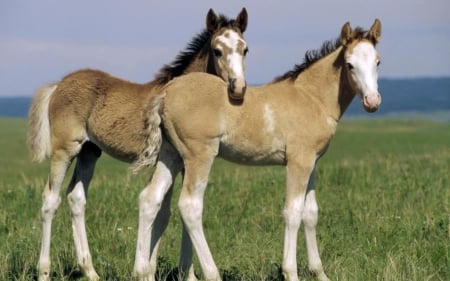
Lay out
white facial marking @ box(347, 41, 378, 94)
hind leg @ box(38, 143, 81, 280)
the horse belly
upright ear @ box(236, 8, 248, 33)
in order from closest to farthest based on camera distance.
Result: 1. white facial marking @ box(347, 41, 378, 94)
2. the horse belly
3. hind leg @ box(38, 143, 81, 280)
4. upright ear @ box(236, 8, 248, 33)

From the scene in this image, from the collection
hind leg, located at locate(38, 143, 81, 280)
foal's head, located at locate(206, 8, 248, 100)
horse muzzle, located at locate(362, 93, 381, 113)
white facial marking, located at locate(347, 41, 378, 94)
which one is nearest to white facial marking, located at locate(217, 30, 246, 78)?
foal's head, located at locate(206, 8, 248, 100)

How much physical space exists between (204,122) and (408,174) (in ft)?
23.1

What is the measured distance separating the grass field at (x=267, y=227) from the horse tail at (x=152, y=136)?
102 cm

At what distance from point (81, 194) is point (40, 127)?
785 millimetres

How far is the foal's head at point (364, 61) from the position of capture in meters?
6.59

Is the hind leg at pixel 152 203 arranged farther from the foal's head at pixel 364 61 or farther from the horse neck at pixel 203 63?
the foal's head at pixel 364 61

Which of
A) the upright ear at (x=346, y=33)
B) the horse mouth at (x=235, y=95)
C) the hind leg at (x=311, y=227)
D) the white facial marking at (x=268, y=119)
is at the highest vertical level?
the upright ear at (x=346, y=33)

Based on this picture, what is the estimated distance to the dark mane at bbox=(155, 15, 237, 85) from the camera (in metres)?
8.33

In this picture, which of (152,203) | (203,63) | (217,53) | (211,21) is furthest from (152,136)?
(211,21)

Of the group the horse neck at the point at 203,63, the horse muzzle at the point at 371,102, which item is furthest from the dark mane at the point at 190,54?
the horse muzzle at the point at 371,102

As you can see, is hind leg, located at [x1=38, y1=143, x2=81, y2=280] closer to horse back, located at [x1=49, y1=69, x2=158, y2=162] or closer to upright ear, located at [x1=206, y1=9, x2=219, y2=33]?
horse back, located at [x1=49, y1=69, x2=158, y2=162]

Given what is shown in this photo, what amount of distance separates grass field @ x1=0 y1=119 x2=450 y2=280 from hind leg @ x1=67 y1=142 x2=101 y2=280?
8.7 inches

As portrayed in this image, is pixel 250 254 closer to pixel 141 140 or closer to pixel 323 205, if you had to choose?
pixel 141 140

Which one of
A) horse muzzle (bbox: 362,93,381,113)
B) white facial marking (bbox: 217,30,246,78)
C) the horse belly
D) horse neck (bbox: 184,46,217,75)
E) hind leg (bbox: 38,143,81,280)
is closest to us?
horse muzzle (bbox: 362,93,381,113)
